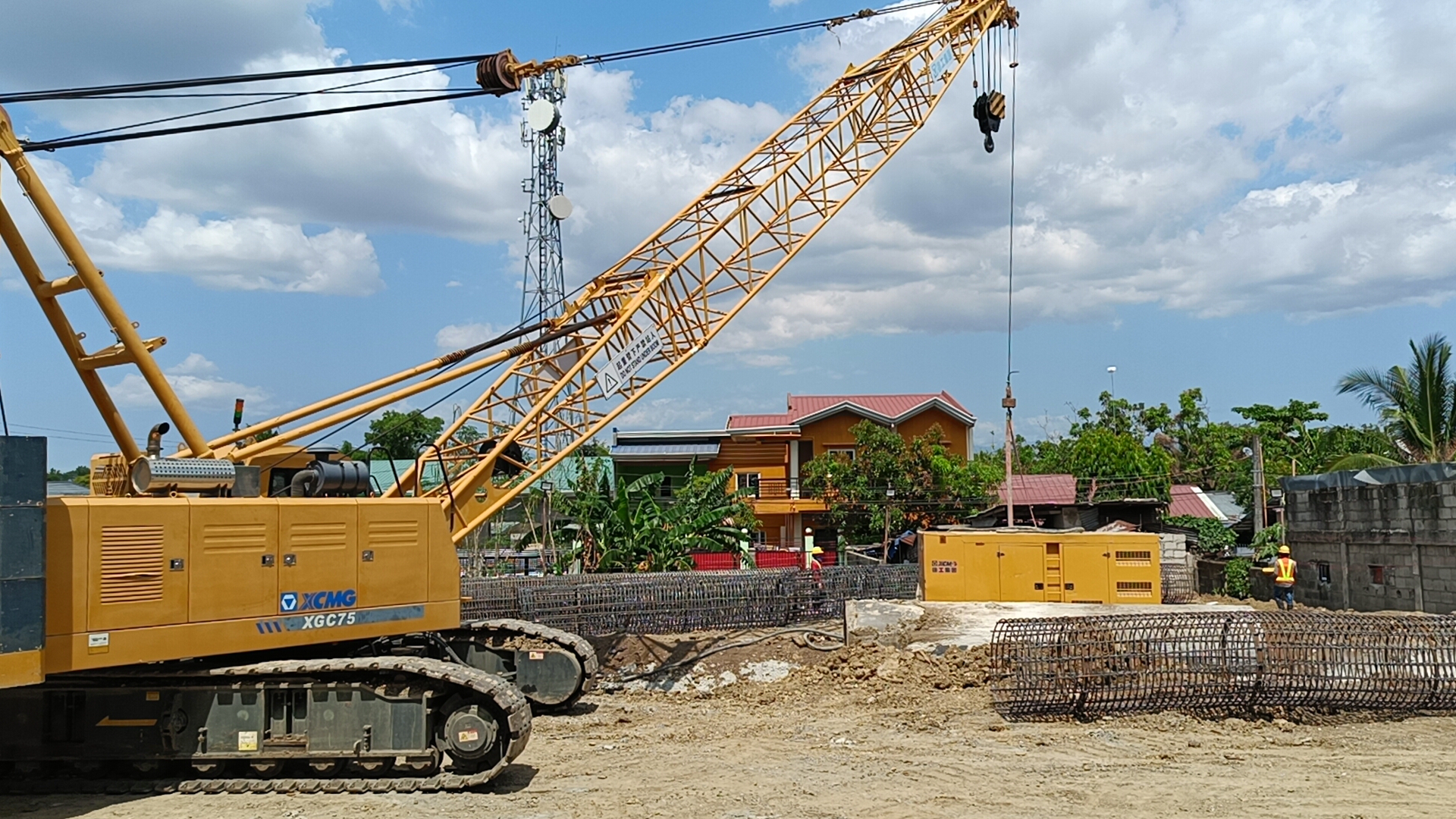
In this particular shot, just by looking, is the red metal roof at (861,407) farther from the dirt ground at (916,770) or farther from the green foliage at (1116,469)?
the dirt ground at (916,770)

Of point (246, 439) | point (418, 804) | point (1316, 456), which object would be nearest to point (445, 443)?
point (246, 439)

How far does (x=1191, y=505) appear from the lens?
4103cm

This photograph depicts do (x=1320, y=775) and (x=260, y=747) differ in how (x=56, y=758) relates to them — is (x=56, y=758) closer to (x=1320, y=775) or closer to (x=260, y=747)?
(x=260, y=747)

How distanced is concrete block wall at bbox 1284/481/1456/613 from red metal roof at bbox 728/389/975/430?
19.7 meters

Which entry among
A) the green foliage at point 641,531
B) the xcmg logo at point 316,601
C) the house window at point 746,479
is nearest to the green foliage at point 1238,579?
the green foliage at point 641,531

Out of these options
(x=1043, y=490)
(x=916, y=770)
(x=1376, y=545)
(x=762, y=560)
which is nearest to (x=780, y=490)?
(x=1043, y=490)

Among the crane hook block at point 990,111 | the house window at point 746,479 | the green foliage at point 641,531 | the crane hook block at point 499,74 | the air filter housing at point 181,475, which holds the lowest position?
the green foliage at point 641,531

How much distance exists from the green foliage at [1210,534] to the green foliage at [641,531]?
1666 centimetres

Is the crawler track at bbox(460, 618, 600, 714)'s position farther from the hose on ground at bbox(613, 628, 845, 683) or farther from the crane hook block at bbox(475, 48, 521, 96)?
the crane hook block at bbox(475, 48, 521, 96)

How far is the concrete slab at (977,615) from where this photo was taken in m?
16.3

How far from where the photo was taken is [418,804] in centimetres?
998

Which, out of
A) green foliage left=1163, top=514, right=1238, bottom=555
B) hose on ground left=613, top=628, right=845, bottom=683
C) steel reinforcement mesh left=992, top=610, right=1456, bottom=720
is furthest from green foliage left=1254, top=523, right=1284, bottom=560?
steel reinforcement mesh left=992, top=610, right=1456, bottom=720

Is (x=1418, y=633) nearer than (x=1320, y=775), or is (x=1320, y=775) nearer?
(x=1320, y=775)

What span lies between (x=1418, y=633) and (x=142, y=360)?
13.4m
